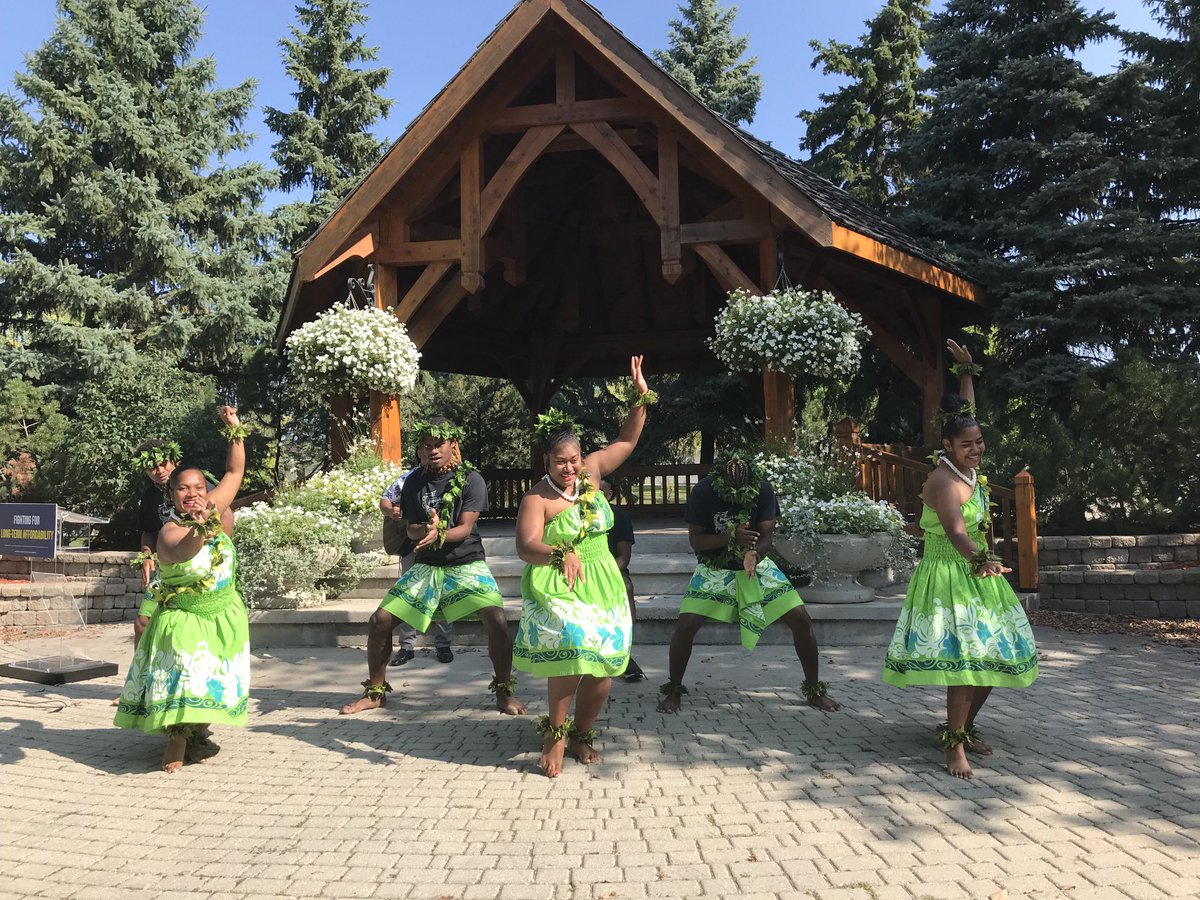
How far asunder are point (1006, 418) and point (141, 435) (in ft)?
39.9

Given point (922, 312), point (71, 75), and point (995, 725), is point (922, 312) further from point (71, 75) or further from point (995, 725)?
point (71, 75)

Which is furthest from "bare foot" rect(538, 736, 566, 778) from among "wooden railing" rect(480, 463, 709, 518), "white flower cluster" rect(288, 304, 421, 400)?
"wooden railing" rect(480, 463, 709, 518)

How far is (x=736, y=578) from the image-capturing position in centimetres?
515

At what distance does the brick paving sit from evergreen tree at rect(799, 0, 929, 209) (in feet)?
56.7

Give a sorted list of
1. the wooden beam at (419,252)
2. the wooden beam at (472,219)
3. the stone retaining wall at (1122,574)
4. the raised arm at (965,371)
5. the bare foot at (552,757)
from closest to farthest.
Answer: the bare foot at (552,757) → the raised arm at (965,371) → the stone retaining wall at (1122,574) → the wooden beam at (472,219) → the wooden beam at (419,252)

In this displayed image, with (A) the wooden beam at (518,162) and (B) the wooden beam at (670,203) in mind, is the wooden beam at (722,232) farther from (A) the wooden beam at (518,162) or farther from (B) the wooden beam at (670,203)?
(A) the wooden beam at (518,162)

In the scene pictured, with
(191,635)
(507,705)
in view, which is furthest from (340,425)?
(191,635)

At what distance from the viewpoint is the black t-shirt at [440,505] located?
5258mm

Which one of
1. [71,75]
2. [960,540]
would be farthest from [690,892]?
[71,75]

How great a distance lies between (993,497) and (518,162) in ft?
20.7

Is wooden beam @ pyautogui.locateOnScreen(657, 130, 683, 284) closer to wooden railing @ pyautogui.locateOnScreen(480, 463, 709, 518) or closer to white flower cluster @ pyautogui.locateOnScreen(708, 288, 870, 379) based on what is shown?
white flower cluster @ pyautogui.locateOnScreen(708, 288, 870, 379)

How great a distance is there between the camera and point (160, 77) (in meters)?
19.8

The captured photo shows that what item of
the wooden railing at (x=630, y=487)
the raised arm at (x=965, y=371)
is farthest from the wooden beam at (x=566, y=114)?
the wooden railing at (x=630, y=487)

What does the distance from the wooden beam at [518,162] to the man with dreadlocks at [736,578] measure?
5.43m
